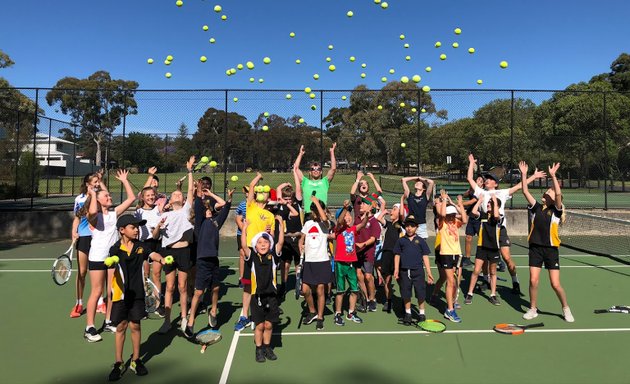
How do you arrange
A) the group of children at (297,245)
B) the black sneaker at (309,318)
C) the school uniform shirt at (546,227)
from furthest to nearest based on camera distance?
the school uniform shirt at (546,227) < the black sneaker at (309,318) < the group of children at (297,245)

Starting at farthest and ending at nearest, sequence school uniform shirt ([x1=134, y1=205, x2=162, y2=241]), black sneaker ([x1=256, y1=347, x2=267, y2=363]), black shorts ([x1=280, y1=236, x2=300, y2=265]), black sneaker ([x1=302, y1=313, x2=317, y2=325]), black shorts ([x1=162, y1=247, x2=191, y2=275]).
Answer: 1. black shorts ([x1=280, y1=236, x2=300, y2=265])
2. school uniform shirt ([x1=134, y1=205, x2=162, y2=241])
3. black sneaker ([x1=302, y1=313, x2=317, y2=325])
4. black shorts ([x1=162, y1=247, x2=191, y2=275])
5. black sneaker ([x1=256, y1=347, x2=267, y2=363])

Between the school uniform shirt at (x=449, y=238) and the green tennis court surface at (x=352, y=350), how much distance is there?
1.02 metres

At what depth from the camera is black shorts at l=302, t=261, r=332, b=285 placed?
5371 millimetres

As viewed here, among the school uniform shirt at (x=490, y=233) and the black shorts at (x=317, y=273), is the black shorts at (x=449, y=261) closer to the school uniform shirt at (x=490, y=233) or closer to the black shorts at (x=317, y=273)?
the school uniform shirt at (x=490, y=233)

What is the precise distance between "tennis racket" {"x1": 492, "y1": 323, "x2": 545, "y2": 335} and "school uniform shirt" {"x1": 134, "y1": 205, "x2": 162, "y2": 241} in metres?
5.12

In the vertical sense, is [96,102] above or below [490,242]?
above

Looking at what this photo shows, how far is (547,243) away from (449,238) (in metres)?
1.40

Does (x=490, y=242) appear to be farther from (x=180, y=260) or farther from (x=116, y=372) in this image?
(x=116, y=372)

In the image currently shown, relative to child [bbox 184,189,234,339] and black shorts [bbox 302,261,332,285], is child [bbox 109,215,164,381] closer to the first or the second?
child [bbox 184,189,234,339]

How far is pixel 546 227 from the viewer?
5.88m

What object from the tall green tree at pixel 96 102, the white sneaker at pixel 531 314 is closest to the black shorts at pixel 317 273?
the white sneaker at pixel 531 314

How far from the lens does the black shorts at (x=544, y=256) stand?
18.9ft

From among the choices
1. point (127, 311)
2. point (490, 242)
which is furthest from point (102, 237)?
point (490, 242)

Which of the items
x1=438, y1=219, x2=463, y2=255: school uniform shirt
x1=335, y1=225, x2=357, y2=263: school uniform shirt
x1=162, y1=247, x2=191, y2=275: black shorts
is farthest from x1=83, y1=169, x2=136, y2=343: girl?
x1=438, y1=219, x2=463, y2=255: school uniform shirt
